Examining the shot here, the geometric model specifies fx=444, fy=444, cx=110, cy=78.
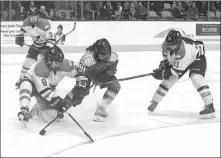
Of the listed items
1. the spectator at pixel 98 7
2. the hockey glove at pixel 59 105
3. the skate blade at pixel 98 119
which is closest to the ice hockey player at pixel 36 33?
the skate blade at pixel 98 119

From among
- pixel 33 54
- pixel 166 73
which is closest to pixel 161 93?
pixel 166 73

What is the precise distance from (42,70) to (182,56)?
117 cm

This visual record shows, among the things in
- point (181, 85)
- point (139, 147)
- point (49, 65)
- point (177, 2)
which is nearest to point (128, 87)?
point (181, 85)

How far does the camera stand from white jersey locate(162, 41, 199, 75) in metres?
3.70

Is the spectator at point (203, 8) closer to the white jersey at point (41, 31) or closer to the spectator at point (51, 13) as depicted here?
the spectator at point (51, 13)

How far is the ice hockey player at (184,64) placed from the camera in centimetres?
369

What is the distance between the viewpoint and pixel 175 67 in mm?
3748

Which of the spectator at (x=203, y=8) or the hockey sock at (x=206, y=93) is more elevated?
the spectator at (x=203, y=8)

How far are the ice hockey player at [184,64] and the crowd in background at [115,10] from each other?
520cm

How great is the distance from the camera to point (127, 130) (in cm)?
338

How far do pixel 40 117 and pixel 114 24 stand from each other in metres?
5.72

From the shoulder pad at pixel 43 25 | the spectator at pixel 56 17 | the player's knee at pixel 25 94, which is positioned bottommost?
the player's knee at pixel 25 94

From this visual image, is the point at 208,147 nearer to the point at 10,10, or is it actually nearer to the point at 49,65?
the point at 49,65

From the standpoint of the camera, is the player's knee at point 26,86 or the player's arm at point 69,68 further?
the player's arm at point 69,68
